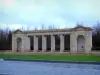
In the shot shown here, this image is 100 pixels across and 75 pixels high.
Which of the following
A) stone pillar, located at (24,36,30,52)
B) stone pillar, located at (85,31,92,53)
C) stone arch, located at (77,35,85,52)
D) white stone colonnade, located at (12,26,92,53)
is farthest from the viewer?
stone pillar, located at (24,36,30,52)

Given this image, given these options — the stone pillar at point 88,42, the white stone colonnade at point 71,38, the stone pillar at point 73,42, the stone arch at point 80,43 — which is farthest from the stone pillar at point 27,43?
the stone pillar at point 88,42

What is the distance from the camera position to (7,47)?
193ft

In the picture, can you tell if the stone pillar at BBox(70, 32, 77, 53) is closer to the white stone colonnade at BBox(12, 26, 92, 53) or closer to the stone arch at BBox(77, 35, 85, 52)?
the white stone colonnade at BBox(12, 26, 92, 53)

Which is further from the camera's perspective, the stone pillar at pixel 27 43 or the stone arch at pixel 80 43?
the stone pillar at pixel 27 43

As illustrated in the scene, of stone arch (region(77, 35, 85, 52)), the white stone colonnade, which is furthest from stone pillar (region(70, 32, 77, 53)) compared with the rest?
stone arch (region(77, 35, 85, 52))

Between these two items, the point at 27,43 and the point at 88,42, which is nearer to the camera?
the point at 88,42

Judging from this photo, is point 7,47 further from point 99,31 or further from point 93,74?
point 93,74

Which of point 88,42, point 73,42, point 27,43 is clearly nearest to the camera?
point 88,42

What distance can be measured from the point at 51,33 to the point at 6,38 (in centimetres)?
2016

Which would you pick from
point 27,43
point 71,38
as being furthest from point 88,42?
point 27,43

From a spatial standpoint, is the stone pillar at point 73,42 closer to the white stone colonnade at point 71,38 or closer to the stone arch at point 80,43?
the white stone colonnade at point 71,38

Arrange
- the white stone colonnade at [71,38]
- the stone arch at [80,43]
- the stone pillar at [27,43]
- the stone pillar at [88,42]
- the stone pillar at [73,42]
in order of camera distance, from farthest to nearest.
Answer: the stone pillar at [27,43]
the stone arch at [80,43]
the stone pillar at [73,42]
the white stone colonnade at [71,38]
the stone pillar at [88,42]

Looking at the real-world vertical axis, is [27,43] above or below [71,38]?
below

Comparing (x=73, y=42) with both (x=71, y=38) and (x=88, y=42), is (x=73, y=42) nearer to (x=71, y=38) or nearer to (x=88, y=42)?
(x=71, y=38)
